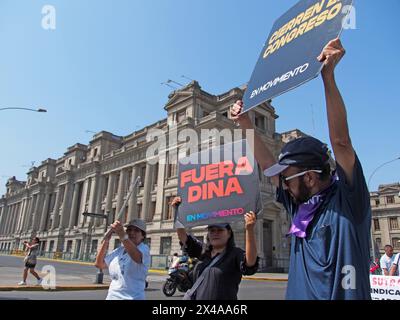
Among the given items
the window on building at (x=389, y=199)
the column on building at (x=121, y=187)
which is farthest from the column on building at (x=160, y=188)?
the window on building at (x=389, y=199)

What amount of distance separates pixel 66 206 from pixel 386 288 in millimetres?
50254

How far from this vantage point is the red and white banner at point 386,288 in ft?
20.6

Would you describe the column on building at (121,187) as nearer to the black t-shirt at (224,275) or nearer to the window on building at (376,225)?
the black t-shirt at (224,275)

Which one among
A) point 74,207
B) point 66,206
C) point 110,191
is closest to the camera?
point 110,191

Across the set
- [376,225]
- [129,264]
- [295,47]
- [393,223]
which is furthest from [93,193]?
[393,223]

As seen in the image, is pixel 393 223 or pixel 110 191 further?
pixel 393 223

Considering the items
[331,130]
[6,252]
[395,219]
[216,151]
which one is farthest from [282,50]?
[6,252]

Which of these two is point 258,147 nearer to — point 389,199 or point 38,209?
point 389,199

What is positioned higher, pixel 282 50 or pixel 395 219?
pixel 395 219

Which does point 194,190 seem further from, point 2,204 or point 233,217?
point 2,204

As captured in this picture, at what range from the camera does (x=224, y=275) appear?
2.60 m

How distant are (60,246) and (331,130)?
52789mm

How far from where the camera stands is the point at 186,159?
11.2 ft

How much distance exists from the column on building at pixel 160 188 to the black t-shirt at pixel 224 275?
29435 millimetres
